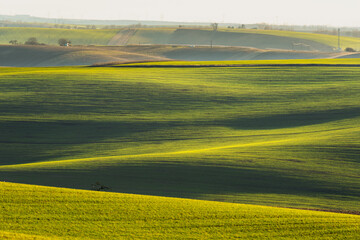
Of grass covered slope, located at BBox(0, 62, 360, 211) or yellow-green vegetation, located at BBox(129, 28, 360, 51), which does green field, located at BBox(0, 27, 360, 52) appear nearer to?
yellow-green vegetation, located at BBox(129, 28, 360, 51)

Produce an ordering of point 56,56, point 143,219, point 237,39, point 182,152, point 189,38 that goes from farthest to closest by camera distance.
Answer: point 189,38, point 237,39, point 56,56, point 182,152, point 143,219

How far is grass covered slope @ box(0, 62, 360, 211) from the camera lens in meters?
29.2

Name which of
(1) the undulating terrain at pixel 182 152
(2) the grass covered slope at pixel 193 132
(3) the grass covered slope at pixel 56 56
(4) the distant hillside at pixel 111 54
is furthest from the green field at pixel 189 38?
(2) the grass covered slope at pixel 193 132

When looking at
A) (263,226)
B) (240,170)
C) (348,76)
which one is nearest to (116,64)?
(348,76)

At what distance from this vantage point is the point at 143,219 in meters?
18.5

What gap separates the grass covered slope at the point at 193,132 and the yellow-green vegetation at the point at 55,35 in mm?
99689

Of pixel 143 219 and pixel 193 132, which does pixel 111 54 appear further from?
pixel 143 219

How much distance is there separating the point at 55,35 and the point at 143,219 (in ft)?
500

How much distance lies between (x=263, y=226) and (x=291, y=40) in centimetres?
14400

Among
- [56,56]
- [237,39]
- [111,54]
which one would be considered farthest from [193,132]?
[237,39]

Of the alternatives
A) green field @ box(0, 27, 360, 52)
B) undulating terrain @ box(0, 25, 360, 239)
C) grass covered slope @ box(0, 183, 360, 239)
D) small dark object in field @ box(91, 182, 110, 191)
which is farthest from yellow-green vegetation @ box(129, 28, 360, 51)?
grass covered slope @ box(0, 183, 360, 239)

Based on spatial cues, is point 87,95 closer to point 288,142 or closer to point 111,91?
point 111,91

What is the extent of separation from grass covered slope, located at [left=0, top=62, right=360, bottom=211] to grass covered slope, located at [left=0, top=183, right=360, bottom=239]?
21.4 feet

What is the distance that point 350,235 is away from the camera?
18062 mm
